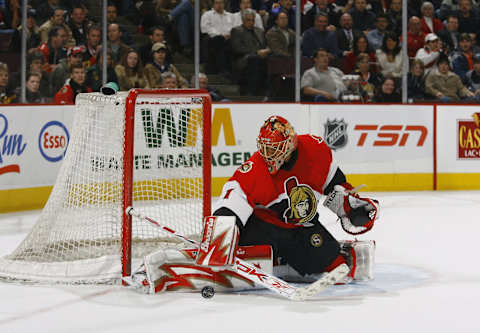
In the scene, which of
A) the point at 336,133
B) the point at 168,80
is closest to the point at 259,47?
the point at 168,80

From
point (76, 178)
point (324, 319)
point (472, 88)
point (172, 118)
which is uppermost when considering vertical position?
point (472, 88)

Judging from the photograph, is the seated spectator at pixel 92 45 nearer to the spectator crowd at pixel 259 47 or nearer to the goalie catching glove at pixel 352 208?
the spectator crowd at pixel 259 47

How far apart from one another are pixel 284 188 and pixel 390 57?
15.8 ft

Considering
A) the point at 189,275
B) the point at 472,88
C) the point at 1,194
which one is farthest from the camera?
the point at 472,88

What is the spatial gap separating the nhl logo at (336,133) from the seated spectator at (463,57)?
1.47 metres

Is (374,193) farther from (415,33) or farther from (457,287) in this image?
(457,287)

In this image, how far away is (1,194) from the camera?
641 centimetres

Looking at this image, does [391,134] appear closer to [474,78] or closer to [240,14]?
[474,78]

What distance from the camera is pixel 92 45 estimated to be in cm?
716

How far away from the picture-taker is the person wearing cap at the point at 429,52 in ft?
26.9

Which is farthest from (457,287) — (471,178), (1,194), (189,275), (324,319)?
(471,178)

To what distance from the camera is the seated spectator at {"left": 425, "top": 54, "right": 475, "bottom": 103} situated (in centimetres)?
818

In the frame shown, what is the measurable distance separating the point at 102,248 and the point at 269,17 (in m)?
4.50

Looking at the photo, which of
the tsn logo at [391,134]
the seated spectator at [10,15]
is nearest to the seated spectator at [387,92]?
the tsn logo at [391,134]
